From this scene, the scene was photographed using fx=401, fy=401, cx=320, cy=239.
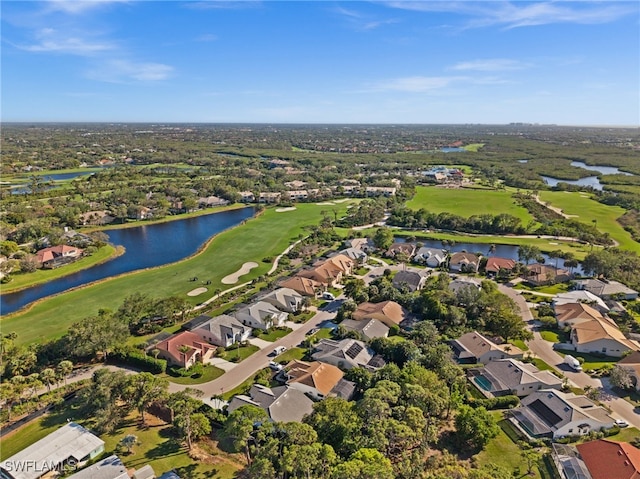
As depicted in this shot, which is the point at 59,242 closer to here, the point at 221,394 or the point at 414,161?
the point at 221,394

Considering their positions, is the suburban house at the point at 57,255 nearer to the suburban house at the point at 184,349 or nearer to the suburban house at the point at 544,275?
the suburban house at the point at 184,349

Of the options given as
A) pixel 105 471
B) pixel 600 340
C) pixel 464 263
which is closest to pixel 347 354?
pixel 105 471

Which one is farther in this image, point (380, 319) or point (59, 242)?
point (59, 242)

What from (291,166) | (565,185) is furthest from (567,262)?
(291,166)

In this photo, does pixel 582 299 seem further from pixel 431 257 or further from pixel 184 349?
pixel 184 349

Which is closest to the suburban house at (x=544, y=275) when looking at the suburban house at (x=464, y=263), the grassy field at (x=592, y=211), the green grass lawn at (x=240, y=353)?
→ the suburban house at (x=464, y=263)

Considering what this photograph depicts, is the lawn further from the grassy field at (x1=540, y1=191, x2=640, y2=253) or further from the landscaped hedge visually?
the grassy field at (x1=540, y1=191, x2=640, y2=253)
